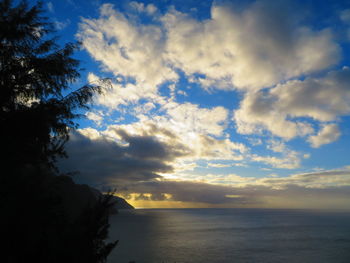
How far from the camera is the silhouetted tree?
504 cm

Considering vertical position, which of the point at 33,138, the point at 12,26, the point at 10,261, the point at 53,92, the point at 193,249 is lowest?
the point at 193,249

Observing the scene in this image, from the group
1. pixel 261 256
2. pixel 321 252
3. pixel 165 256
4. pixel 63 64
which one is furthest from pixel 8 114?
pixel 321 252

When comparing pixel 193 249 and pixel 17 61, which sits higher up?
pixel 17 61

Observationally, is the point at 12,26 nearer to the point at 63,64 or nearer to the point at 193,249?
the point at 63,64

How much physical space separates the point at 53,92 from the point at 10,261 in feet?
12.9

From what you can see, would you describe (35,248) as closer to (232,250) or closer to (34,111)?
(34,111)

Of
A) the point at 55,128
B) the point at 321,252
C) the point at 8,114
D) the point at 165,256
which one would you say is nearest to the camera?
the point at 8,114

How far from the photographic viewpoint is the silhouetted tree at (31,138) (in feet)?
16.5

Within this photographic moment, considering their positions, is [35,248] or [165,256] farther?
[165,256]

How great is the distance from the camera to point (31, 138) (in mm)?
5605

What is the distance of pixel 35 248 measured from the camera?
5262mm

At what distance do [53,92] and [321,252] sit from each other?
75190mm

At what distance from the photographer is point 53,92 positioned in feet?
20.0

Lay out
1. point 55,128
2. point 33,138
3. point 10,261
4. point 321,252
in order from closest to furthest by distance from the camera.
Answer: point 10,261, point 33,138, point 55,128, point 321,252
